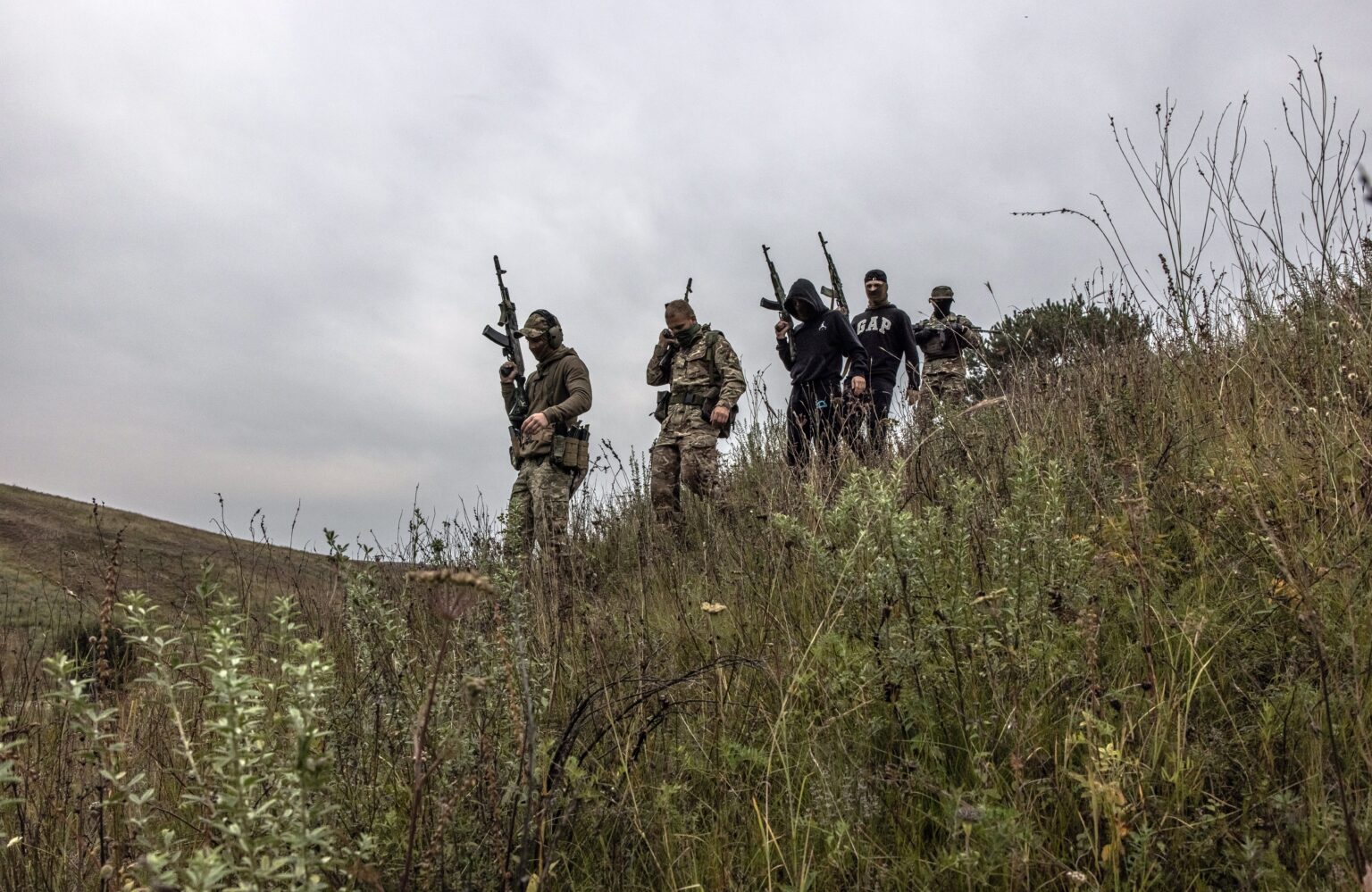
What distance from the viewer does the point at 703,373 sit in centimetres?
736

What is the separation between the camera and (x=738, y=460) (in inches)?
352

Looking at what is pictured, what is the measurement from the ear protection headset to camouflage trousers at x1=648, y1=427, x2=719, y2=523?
3.82 ft

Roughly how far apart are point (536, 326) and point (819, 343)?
2.38m

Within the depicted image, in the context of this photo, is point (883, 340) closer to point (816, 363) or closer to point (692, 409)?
point (816, 363)

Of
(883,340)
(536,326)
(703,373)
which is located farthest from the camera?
(883,340)

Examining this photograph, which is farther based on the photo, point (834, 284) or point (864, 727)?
point (834, 284)

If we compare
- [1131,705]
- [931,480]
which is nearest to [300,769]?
[1131,705]

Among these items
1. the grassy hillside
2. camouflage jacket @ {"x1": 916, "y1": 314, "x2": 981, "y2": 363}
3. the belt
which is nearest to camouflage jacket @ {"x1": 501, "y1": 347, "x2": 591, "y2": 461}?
the belt

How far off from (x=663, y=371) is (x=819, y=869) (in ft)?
21.0

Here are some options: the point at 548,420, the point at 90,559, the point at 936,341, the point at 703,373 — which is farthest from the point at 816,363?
the point at 90,559

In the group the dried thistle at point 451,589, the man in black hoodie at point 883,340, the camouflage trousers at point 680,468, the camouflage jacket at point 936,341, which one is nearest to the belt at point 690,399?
the camouflage trousers at point 680,468

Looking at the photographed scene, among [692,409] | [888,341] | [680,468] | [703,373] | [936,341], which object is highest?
[936,341]

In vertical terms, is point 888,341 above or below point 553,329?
above

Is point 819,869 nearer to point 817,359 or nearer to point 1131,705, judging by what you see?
point 1131,705
